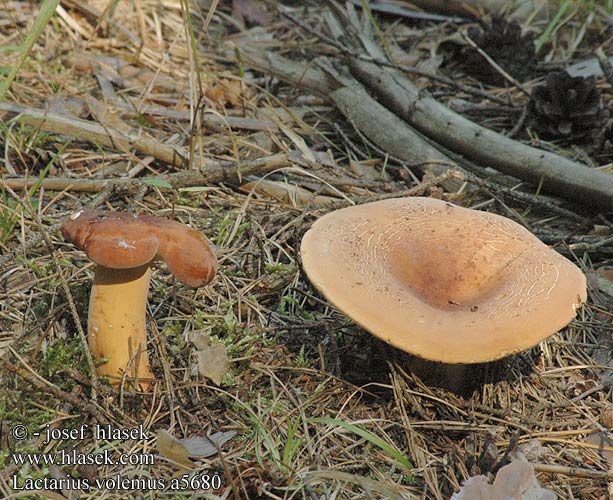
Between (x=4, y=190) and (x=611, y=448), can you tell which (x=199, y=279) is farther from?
(x=611, y=448)

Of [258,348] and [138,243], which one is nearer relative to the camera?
[138,243]

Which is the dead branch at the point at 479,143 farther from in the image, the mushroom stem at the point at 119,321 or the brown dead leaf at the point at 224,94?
the mushroom stem at the point at 119,321

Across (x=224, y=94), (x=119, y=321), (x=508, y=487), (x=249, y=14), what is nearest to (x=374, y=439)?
(x=508, y=487)

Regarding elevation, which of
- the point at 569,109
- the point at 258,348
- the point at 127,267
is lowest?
the point at 258,348

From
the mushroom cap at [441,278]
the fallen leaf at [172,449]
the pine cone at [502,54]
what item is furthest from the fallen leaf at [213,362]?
the pine cone at [502,54]

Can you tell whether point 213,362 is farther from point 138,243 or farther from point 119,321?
point 138,243

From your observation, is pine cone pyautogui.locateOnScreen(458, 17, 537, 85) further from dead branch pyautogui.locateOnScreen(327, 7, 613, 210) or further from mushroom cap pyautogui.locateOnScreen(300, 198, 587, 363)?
mushroom cap pyautogui.locateOnScreen(300, 198, 587, 363)

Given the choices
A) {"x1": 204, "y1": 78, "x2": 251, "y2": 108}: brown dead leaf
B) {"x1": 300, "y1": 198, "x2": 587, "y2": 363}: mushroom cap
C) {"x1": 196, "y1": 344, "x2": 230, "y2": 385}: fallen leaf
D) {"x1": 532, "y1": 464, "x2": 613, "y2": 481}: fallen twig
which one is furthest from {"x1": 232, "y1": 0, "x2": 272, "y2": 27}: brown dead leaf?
{"x1": 532, "y1": 464, "x2": 613, "y2": 481}: fallen twig

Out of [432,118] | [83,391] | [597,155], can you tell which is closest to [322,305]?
[83,391]

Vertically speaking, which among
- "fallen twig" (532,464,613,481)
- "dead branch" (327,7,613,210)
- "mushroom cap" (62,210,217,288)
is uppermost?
"mushroom cap" (62,210,217,288)
